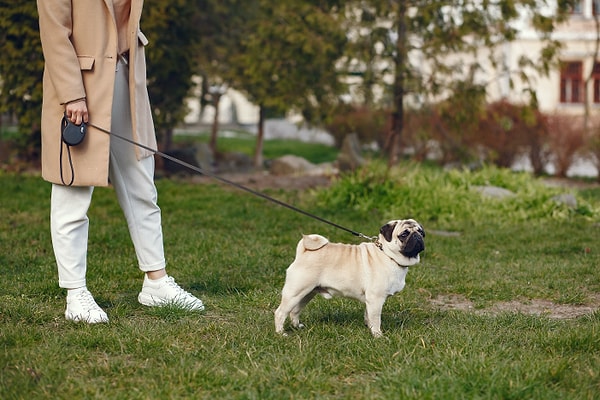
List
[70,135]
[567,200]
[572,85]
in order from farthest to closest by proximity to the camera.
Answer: [572,85]
[567,200]
[70,135]

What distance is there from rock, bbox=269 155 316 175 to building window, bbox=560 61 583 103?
1492 cm

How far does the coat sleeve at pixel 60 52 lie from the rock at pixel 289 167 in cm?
996

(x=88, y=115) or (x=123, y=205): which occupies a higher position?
(x=88, y=115)

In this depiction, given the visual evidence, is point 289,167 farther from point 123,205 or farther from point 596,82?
point 596,82

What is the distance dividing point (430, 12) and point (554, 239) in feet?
14.1

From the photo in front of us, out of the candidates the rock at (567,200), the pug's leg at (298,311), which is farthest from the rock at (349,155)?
the pug's leg at (298,311)

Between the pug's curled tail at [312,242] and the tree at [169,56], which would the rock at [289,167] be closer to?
the tree at [169,56]

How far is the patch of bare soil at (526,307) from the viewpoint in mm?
5246

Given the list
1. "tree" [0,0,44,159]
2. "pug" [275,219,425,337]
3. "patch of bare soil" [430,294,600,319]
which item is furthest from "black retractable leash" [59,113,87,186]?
"tree" [0,0,44,159]

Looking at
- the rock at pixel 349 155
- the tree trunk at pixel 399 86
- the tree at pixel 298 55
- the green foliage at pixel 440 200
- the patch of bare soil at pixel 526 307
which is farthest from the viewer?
the rock at pixel 349 155

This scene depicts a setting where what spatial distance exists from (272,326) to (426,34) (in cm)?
812

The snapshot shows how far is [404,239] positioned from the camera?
4328 mm

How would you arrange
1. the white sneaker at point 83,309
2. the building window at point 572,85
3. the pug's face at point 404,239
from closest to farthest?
the pug's face at point 404,239
the white sneaker at point 83,309
the building window at point 572,85

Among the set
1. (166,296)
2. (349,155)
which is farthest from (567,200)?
(166,296)
